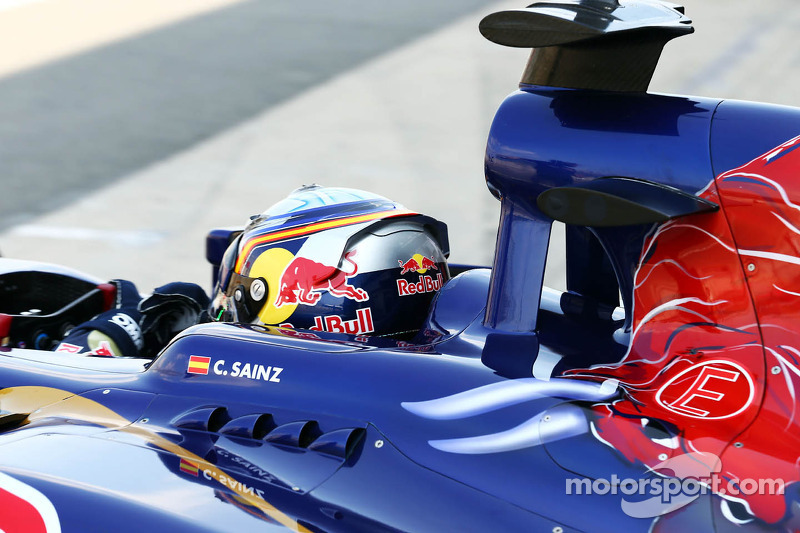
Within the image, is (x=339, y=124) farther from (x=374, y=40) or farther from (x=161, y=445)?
(x=161, y=445)

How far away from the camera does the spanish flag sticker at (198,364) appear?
2.07m

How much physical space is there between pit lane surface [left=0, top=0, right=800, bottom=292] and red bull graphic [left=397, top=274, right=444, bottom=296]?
278 centimetres

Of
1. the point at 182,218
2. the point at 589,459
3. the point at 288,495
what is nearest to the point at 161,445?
the point at 288,495

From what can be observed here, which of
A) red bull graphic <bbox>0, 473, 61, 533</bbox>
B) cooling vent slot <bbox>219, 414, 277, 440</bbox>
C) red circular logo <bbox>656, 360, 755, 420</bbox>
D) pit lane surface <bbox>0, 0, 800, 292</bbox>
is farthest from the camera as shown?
pit lane surface <bbox>0, 0, 800, 292</bbox>

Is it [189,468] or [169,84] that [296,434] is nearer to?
[189,468]

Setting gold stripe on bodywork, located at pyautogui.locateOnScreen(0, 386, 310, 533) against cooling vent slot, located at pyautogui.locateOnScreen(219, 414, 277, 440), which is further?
cooling vent slot, located at pyautogui.locateOnScreen(219, 414, 277, 440)

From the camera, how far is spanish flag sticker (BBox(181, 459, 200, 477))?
1869 mm

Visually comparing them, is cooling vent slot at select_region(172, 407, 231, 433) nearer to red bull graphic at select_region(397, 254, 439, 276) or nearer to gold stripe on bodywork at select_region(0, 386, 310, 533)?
gold stripe on bodywork at select_region(0, 386, 310, 533)

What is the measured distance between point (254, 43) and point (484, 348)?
903 cm

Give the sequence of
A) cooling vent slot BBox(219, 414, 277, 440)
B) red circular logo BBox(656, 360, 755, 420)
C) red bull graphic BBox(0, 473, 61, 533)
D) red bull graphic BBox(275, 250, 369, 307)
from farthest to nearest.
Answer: red bull graphic BBox(275, 250, 369, 307), cooling vent slot BBox(219, 414, 277, 440), red bull graphic BBox(0, 473, 61, 533), red circular logo BBox(656, 360, 755, 420)

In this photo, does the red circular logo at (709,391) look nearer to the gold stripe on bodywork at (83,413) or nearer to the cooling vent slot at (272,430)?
the cooling vent slot at (272,430)

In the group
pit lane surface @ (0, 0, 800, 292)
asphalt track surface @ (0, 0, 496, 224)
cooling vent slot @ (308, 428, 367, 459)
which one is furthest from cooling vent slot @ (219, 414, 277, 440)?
asphalt track surface @ (0, 0, 496, 224)

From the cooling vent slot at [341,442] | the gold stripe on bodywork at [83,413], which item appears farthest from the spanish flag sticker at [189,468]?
the cooling vent slot at [341,442]

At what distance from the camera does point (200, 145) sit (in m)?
7.44
